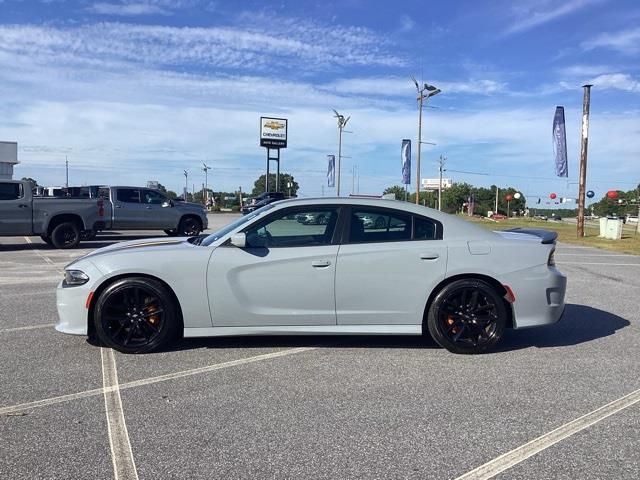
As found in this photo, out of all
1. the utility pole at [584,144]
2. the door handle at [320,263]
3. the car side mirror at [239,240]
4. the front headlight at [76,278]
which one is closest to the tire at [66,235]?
the front headlight at [76,278]

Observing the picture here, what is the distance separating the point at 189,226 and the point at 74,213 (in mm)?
4883

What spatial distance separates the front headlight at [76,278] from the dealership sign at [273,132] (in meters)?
57.9

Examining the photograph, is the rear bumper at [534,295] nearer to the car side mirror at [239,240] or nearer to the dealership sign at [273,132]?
the car side mirror at [239,240]

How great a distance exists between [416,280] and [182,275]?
2.15 m

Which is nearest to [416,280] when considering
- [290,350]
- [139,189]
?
[290,350]

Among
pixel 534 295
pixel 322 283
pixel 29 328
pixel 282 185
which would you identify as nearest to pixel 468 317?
pixel 534 295

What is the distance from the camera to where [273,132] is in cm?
6262

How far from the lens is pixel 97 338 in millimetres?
5430

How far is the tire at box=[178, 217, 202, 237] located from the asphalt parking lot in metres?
13.2

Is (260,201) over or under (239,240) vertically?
over

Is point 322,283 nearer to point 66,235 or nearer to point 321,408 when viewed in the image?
point 321,408

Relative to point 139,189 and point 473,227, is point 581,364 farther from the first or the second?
point 139,189

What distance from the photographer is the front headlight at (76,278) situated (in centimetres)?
533

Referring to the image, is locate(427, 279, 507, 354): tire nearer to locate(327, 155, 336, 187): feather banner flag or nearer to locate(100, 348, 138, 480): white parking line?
locate(100, 348, 138, 480): white parking line
